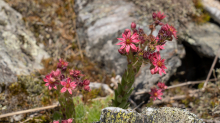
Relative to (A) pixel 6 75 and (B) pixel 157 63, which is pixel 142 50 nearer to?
(B) pixel 157 63

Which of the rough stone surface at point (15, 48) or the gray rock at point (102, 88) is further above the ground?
the rough stone surface at point (15, 48)

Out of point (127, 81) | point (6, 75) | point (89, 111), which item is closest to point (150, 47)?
point (127, 81)

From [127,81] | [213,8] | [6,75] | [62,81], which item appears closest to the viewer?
[62,81]

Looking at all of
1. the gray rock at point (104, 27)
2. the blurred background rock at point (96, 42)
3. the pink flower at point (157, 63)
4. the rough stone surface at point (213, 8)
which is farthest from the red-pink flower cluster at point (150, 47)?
the rough stone surface at point (213, 8)

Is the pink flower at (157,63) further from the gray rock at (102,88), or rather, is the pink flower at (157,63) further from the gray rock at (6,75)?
the gray rock at (6,75)

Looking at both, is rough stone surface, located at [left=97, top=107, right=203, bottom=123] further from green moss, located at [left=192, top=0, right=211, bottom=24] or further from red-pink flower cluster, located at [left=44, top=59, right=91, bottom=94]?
green moss, located at [left=192, top=0, right=211, bottom=24]

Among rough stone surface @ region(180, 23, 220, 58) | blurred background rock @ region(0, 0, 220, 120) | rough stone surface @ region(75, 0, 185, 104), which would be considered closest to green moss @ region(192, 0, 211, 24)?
blurred background rock @ region(0, 0, 220, 120)
